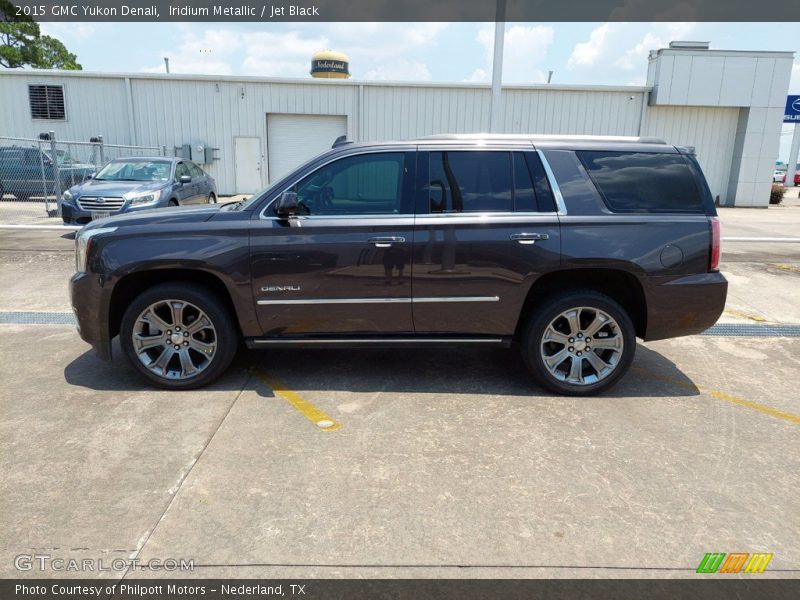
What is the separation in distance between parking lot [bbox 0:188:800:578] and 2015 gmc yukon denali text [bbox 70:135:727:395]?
422 millimetres

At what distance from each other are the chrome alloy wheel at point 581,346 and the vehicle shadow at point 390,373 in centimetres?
22

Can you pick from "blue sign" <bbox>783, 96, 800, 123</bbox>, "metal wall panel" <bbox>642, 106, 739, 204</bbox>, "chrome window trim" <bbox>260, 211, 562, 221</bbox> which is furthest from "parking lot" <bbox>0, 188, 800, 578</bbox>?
"blue sign" <bbox>783, 96, 800, 123</bbox>

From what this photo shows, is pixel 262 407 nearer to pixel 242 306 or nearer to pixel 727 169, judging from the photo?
pixel 242 306

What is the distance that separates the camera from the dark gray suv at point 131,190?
35.2 feet

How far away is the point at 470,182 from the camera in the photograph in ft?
14.6

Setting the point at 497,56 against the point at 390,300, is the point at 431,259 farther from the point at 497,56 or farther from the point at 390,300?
the point at 497,56

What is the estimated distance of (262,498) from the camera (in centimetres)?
308

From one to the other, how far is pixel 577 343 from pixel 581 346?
4cm

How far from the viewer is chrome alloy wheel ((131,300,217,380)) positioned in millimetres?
4434

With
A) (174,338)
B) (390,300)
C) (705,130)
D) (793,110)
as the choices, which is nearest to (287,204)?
(390,300)

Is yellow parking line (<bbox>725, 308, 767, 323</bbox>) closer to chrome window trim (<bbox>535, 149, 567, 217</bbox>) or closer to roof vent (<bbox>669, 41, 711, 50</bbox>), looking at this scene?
chrome window trim (<bbox>535, 149, 567, 217</bbox>)
